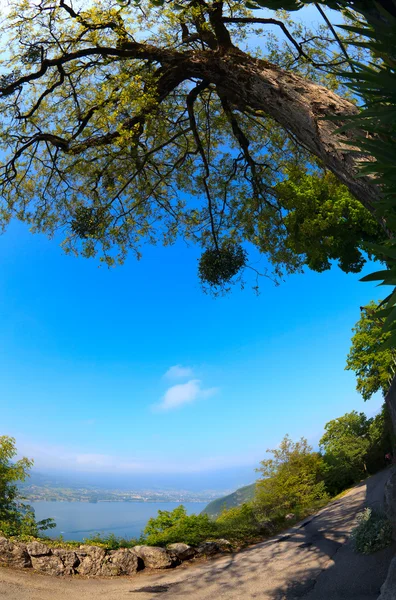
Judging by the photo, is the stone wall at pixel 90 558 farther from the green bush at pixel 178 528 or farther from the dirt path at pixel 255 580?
the green bush at pixel 178 528

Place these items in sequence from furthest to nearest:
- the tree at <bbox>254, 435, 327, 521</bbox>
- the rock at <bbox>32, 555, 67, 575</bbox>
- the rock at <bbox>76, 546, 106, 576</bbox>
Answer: the tree at <bbox>254, 435, 327, 521</bbox> < the rock at <bbox>76, 546, 106, 576</bbox> < the rock at <bbox>32, 555, 67, 575</bbox>

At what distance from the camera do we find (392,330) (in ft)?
4.80

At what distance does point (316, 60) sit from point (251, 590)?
10.8m

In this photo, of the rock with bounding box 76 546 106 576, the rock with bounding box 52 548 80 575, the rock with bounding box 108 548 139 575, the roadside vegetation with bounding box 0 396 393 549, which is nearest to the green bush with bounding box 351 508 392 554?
the roadside vegetation with bounding box 0 396 393 549

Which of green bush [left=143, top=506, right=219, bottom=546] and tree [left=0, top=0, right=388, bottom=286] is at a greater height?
tree [left=0, top=0, right=388, bottom=286]

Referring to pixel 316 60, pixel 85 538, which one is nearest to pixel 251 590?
pixel 85 538

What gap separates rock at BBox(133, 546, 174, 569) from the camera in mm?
8609

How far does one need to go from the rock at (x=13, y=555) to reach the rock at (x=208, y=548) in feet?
12.9

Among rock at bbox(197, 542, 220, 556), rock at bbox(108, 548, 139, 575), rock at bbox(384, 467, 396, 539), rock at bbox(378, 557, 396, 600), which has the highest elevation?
rock at bbox(384, 467, 396, 539)

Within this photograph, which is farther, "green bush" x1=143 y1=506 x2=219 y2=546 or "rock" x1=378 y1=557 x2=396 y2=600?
"green bush" x1=143 y1=506 x2=219 y2=546

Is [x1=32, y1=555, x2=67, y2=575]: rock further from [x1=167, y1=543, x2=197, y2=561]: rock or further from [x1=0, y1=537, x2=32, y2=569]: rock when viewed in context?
[x1=167, y1=543, x2=197, y2=561]: rock

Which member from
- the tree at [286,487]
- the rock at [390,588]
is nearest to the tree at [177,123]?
the rock at [390,588]

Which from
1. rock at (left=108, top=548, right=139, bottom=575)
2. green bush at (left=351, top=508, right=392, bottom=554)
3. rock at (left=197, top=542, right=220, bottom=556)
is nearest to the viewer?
green bush at (left=351, top=508, right=392, bottom=554)

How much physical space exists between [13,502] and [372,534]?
8340 millimetres
